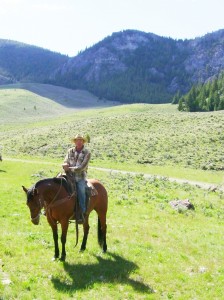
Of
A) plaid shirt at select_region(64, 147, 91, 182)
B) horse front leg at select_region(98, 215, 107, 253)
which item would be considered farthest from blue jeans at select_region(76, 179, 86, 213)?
horse front leg at select_region(98, 215, 107, 253)

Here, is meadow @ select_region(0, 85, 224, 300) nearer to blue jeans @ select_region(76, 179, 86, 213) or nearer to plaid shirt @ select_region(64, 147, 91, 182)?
blue jeans @ select_region(76, 179, 86, 213)

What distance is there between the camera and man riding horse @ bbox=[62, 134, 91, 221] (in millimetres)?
14016

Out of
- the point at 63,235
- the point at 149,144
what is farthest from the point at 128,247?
the point at 149,144

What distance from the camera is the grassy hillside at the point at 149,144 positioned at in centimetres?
5434

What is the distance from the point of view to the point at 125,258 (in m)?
14.7

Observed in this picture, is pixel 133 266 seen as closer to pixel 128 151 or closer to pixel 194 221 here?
pixel 194 221

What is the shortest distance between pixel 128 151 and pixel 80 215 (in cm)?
5102

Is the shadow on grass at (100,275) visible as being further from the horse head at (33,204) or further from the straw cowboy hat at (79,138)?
the straw cowboy hat at (79,138)

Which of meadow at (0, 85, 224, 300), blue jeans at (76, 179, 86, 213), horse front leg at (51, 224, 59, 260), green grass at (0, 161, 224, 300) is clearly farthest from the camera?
blue jeans at (76, 179, 86, 213)

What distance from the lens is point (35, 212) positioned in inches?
496

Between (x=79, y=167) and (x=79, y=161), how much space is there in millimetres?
388

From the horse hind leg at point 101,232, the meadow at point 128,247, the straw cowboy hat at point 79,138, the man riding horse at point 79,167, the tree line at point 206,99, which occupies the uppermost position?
the tree line at point 206,99

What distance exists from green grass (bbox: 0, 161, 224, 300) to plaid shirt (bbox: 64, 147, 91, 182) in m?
3.34

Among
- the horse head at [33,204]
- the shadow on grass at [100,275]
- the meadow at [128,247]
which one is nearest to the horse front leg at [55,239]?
the meadow at [128,247]
